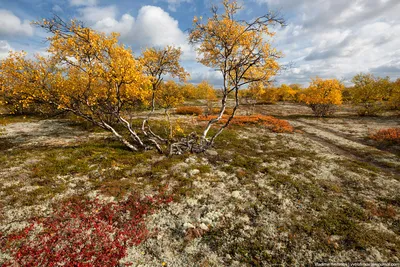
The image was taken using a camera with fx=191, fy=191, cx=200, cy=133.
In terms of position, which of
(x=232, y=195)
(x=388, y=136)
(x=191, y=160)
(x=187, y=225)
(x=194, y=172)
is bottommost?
(x=187, y=225)

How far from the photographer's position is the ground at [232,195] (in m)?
8.62

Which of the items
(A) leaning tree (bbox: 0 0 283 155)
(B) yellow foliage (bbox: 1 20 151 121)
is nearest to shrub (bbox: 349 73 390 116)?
(A) leaning tree (bbox: 0 0 283 155)

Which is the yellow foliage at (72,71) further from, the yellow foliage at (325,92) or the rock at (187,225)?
the yellow foliage at (325,92)

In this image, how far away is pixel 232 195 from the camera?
501 inches

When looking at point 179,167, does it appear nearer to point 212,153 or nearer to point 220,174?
point 220,174

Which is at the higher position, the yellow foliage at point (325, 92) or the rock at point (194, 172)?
the yellow foliage at point (325, 92)

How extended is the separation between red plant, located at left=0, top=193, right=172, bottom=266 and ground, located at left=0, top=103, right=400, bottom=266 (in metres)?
0.53

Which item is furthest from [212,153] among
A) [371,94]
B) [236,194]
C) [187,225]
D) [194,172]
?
[371,94]

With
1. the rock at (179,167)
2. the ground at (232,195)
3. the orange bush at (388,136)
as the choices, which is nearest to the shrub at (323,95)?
the orange bush at (388,136)

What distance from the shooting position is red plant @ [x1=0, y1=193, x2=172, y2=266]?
26.1 feet

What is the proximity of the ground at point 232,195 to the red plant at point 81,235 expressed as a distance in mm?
528

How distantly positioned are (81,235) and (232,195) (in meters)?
8.63

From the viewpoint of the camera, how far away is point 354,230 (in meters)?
9.72

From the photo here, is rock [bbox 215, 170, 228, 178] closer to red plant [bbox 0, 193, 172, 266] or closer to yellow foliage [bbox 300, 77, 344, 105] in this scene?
red plant [bbox 0, 193, 172, 266]
